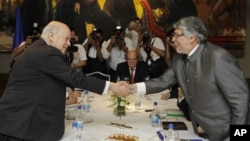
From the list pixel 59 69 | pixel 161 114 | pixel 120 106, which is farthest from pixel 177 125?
pixel 59 69

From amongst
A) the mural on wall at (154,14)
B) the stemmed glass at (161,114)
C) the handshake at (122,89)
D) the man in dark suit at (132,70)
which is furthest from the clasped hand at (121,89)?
the mural on wall at (154,14)

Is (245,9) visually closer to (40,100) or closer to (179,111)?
(179,111)

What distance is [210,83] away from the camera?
2.36 m

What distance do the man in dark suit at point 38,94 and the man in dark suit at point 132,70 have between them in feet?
7.95

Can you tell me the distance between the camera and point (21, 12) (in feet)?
23.8

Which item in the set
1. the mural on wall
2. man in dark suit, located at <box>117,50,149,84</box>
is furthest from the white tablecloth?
the mural on wall

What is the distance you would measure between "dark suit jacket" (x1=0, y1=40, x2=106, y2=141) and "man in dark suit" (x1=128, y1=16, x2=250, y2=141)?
3.04 feet

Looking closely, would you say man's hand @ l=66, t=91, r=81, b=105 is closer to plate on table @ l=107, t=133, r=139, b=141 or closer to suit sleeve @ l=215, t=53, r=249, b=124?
plate on table @ l=107, t=133, r=139, b=141

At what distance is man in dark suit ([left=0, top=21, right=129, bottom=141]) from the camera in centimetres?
236

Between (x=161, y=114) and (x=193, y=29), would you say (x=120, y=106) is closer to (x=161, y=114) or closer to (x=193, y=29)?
(x=161, y=114)

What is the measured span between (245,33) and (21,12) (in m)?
4.83

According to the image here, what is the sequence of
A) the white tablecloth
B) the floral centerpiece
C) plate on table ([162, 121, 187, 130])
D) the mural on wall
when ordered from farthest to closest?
the mural on wall, the floral centerpiece, plate on table ([162, 121, 187, 130]), the white tablecloth

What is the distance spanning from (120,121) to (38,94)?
2.97 feet

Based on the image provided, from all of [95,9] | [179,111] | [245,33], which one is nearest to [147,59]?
[95,9]
